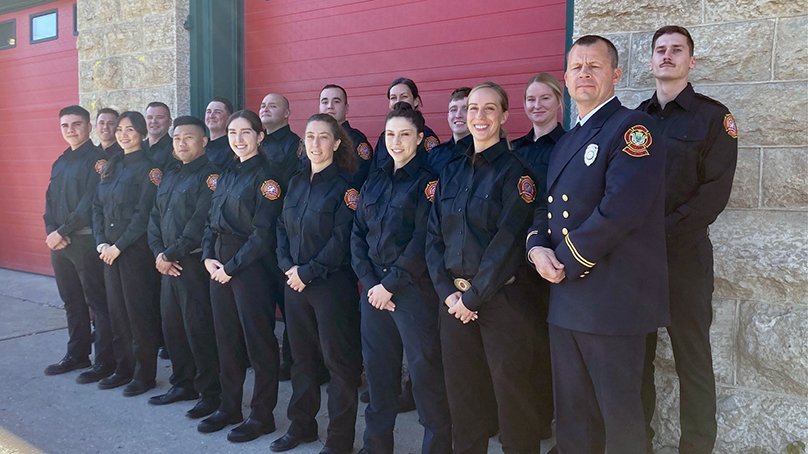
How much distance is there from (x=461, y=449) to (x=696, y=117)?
6.54ft

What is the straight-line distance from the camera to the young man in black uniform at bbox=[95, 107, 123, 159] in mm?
5309

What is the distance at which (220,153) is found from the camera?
15.0ft

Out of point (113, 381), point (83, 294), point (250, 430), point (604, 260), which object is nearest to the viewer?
point (604, 260)

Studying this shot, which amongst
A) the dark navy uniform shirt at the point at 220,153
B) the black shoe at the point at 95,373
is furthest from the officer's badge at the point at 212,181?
the black shoe at the point at 95,373

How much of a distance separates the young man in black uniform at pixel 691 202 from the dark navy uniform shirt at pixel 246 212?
2283 millimetres

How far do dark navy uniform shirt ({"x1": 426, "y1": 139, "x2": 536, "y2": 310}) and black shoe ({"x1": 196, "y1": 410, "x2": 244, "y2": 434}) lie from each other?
1.82 metres

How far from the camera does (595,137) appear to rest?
2.50 meters

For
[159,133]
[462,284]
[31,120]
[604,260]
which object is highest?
[31,120]

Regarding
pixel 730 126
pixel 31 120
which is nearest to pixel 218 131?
pixel 730 126

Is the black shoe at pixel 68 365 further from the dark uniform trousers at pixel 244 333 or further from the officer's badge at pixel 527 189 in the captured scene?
the officer's badge at pixel 527 189

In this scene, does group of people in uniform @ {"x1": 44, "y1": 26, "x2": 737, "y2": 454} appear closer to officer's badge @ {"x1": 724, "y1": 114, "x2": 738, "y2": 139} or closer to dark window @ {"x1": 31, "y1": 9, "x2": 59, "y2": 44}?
officer's badge @ {"x1": 724, "y1": 114, "x2": 738, "y2": 139}

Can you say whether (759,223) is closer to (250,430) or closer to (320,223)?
(320,223)

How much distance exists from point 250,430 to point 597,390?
2226mm

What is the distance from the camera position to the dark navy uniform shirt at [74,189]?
4934 mm
